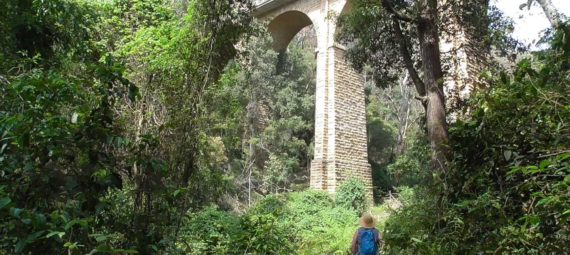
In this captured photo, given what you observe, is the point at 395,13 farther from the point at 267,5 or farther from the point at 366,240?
the point at 267,5

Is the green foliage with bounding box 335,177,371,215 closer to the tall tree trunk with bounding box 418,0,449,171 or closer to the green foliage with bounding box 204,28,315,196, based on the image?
the green foliage with bounding box 204,28,315,196

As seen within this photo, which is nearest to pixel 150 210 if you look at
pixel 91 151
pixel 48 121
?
pixel 91 151

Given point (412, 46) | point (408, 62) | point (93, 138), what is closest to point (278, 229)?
point (408, 62)

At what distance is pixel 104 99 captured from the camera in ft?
8.48

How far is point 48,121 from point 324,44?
12.6 m

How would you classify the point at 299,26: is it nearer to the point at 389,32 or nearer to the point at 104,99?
the point at 389,32

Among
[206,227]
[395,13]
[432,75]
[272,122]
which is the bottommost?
[206,227]

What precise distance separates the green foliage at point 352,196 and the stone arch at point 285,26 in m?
6.16

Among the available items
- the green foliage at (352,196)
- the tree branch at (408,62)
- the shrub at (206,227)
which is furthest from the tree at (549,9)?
the green foliage at (352,196)

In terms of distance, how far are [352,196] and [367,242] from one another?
784cm

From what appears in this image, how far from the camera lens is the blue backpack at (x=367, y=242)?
459cm

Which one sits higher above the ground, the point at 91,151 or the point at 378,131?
the point at 378,131

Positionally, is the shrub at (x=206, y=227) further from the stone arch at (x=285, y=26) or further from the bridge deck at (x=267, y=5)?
the stone arch at (x=285, y=26)

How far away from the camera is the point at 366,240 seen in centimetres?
465
